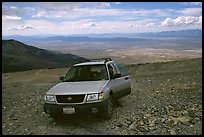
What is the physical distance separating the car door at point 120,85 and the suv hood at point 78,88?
570 mm

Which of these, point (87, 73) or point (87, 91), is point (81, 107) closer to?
point (87, 91)

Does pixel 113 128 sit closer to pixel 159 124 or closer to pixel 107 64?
pixel 159 124

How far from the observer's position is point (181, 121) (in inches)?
320

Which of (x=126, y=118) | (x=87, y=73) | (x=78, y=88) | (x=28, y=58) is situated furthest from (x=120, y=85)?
(x=28, y=58)

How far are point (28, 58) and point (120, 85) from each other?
86.7 m

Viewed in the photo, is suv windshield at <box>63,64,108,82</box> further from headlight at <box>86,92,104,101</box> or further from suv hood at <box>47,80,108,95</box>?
headlight at <box>86,92,104,101</box>

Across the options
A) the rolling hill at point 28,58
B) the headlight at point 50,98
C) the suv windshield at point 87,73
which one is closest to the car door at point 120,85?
the suv windshield at point 87,73

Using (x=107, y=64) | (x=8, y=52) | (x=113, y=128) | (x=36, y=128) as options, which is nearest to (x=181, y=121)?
(x=113, y=128)

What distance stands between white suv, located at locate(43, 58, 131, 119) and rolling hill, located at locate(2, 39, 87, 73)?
6481 cm

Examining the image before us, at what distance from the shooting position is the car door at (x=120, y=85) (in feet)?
29.7

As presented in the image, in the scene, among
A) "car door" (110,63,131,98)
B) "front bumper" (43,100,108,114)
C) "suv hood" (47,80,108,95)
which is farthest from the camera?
"car door" (110,63,131,98)

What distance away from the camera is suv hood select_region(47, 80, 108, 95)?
768 centimetres

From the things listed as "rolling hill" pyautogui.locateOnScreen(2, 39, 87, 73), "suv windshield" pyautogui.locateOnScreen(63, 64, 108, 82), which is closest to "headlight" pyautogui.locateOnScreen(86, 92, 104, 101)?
"suv windshield" pyautogui.locateOnScreen(63, 64, 108, 82)

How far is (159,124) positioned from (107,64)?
2692 mm
